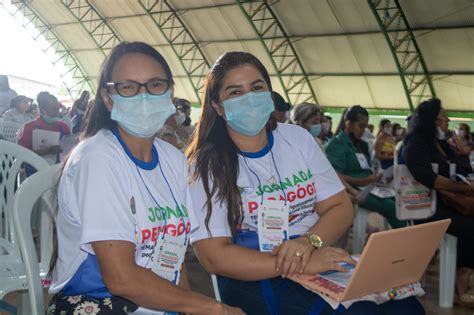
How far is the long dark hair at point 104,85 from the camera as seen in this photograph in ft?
5.62

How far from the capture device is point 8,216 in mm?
2764

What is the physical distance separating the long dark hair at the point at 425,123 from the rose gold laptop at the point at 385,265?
2.36 meters

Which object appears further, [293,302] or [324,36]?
[324,36]

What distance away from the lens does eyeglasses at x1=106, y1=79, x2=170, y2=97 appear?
1.72m

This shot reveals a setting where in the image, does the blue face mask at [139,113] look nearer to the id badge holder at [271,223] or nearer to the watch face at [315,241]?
the id badge holder at [271,223]

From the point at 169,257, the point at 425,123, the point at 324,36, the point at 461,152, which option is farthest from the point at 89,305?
the point at 324,36

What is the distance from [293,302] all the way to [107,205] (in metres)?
0.67

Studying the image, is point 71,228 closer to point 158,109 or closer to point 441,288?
point 158,109

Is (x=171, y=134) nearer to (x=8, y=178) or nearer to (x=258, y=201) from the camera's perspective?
(x=8, y=178)

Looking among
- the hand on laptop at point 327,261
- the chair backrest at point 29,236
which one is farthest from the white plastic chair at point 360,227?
the chair backrest at point 29,236

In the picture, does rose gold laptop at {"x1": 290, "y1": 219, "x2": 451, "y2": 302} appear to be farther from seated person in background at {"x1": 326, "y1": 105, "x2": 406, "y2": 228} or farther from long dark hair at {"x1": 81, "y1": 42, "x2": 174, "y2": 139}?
seated person in background at {"x1": 326, "y1": 105, "x2": 406, "y2": 228}

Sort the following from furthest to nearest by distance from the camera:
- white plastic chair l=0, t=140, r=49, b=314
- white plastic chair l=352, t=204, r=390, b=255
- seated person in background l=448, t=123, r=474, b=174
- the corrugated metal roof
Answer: the corrugated metal roof → white plastic chair l=352, t=204, r=390, b=255 → seated person in background l=448, t=123, r=474, b=174 → white plastic chair l=0, t=140, r=49, b=314

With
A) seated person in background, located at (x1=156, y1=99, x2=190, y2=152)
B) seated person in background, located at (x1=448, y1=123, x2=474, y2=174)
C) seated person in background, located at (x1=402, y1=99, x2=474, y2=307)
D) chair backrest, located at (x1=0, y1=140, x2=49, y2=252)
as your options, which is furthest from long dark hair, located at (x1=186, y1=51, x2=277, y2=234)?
seated person in background, located at (x1=448, y1=123, x2=474, y2=174)

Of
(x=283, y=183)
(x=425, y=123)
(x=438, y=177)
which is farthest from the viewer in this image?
(x=425, y=123)
